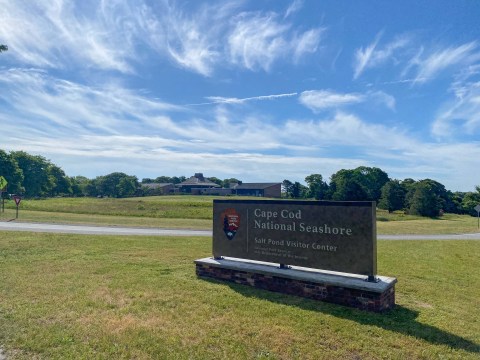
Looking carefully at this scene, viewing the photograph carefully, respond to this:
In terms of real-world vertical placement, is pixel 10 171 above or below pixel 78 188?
above

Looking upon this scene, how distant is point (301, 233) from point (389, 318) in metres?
2.29

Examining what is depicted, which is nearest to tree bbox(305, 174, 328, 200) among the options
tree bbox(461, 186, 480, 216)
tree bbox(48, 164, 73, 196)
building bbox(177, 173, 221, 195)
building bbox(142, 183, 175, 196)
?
tree bbox(461, 186, 480, 216)

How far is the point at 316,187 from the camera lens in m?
86.3

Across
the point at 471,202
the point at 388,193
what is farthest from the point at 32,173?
the point at 471,202

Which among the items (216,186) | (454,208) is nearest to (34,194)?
(216,186)

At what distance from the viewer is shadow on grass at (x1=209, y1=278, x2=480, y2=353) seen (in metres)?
4.97

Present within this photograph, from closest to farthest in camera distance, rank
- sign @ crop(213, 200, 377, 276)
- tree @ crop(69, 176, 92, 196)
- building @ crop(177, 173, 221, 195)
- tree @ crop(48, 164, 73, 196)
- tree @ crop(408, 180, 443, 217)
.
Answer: sign @ crop(213, 200, 377, 276) → tree @ crop(408, 180, 443, 217) → tree @ crop(48, 164, 73, 196) → tree @ crop(69, 176, 92, 196) → building @ crop(177, 173, 221, 195)

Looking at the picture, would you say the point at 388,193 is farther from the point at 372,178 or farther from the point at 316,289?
the point at 316,289

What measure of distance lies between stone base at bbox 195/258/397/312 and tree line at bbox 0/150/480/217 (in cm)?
6256

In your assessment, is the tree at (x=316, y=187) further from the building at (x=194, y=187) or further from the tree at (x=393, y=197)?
the building at (x=194, y=187)

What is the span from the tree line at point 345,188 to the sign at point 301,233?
204 feet

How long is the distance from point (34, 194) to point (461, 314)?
286 feet

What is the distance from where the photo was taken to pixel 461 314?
20.7 ft

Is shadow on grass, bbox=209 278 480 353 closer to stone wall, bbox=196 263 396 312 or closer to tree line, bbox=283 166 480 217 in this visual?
stone wall, bbox=196 263 396 312
